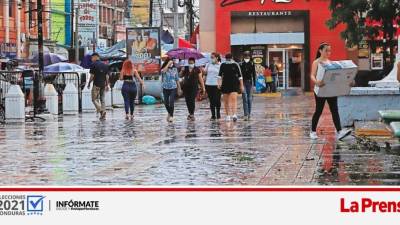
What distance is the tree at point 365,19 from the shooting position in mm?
30438

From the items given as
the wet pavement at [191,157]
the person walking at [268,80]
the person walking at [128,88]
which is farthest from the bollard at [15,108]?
the person walking at [268,80]

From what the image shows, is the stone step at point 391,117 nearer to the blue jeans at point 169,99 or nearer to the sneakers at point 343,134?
the sneakers at point 343,134

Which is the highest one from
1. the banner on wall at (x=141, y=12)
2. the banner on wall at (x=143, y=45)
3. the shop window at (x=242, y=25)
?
→ the banner on wall at (x=141, y=12)

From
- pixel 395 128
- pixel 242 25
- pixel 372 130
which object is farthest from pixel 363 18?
pixel 395 128

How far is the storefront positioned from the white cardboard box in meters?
32.3

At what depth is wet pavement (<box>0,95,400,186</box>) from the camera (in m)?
9.05

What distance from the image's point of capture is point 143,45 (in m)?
31.5

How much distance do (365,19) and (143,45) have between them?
9346 mm

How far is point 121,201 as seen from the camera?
5.04 m

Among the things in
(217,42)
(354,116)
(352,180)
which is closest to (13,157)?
(352,180)

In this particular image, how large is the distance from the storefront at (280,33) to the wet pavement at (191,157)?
2843cm

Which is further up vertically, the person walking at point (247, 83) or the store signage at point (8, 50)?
the store signage at point (8, 50)

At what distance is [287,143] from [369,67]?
33373 millimetres

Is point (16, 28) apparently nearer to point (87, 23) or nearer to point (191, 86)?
point (87, 23)
